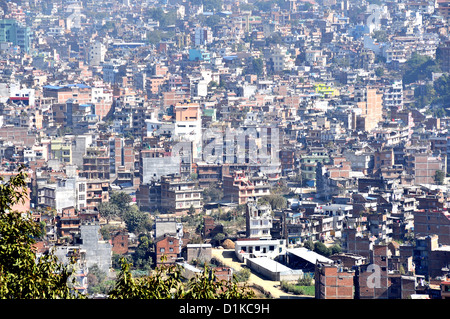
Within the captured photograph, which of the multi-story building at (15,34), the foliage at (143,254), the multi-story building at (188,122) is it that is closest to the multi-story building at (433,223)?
the foliage at (143,254)

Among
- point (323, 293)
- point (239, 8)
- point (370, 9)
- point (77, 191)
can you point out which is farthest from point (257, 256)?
point (239, 8)

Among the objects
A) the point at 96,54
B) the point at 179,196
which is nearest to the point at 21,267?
the point at 179,196

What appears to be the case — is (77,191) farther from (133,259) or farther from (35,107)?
(35,107)

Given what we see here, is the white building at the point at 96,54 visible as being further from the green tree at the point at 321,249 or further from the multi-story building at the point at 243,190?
the green tree at the point at 321,249

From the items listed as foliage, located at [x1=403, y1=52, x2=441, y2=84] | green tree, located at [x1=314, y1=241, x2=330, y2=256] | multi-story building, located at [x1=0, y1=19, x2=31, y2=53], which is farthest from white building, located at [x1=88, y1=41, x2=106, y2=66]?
green tree, located at [x1=314, y1=241, x2=330, y2=256]

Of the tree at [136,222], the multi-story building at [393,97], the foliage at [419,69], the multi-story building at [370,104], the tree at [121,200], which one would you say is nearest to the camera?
the tree at [136,222]

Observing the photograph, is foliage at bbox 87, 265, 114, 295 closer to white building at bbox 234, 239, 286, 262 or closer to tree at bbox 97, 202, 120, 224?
white building at bbox 234, 239, 286, 262

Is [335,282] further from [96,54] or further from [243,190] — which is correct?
[96,54]
